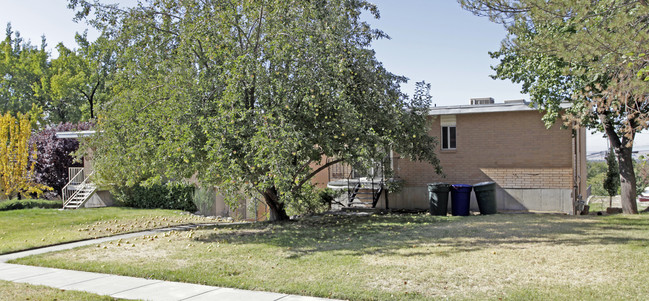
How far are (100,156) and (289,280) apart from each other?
8488mm

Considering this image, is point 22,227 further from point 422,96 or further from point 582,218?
point 582,218

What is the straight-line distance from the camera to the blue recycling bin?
15.4 metres

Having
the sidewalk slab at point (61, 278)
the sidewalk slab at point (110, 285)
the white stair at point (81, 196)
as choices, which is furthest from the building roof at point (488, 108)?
the white stair at point (81, 196)

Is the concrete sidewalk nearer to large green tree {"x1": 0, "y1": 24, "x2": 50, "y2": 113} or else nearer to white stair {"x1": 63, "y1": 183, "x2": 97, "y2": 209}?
white stair {"x1": 63, "y1": 183, "x2": 97, "y2": 209}

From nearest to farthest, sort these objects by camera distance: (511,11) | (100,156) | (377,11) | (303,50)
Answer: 1. (511,11)
2. (303,50)
3. (100,156)
4. (377,11)

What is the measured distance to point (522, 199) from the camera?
1631 centimetres

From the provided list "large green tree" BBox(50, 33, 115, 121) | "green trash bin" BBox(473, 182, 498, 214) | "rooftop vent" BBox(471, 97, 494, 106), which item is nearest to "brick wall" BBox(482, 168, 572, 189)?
"green trash bin" BBox(473, 182, 498, 214)

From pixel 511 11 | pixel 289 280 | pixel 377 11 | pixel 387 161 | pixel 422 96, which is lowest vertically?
pixel 289 280

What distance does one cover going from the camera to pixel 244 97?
35.8ft

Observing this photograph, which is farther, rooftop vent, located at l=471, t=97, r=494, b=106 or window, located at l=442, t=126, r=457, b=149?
rooftop vent, located at l=471, t=97, r=494, b=106

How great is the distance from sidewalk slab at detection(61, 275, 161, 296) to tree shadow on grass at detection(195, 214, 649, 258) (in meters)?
2.60

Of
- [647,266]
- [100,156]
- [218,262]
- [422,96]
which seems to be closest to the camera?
[647,266]

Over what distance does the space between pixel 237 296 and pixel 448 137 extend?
42.4ft

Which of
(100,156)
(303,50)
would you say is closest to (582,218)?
(303,50)
